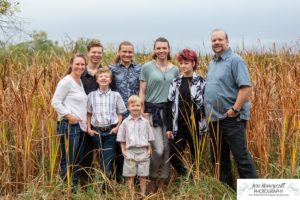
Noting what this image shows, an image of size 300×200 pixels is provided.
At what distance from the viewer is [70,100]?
4574 mm

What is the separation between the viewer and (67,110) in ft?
14.8

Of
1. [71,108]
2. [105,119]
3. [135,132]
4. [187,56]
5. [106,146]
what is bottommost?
[106,146]

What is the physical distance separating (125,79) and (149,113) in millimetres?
423

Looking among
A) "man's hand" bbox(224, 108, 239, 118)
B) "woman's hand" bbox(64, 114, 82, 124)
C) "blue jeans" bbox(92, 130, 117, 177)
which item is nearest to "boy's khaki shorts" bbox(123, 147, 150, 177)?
"blue jeans" bbox(92, 130, 117, 177)

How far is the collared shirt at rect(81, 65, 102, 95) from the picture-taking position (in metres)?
4.84

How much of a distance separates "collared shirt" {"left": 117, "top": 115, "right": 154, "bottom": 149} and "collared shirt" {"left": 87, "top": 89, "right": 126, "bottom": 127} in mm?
143

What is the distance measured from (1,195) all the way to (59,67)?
2516 mm

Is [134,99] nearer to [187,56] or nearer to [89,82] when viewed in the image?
[89,82]

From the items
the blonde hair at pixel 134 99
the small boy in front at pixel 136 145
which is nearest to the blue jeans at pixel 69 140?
the small boy in front at pixel 136 145

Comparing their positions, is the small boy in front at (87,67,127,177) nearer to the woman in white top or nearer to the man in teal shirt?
the woman in white top

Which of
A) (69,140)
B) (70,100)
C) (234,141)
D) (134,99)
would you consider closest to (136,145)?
(134,99)

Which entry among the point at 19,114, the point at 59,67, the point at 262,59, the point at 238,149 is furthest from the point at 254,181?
the point at 262,59

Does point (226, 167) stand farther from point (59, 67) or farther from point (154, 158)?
point (59, 67)

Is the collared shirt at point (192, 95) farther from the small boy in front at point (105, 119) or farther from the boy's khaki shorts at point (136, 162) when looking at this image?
the small boy in front at point (105, 119)
